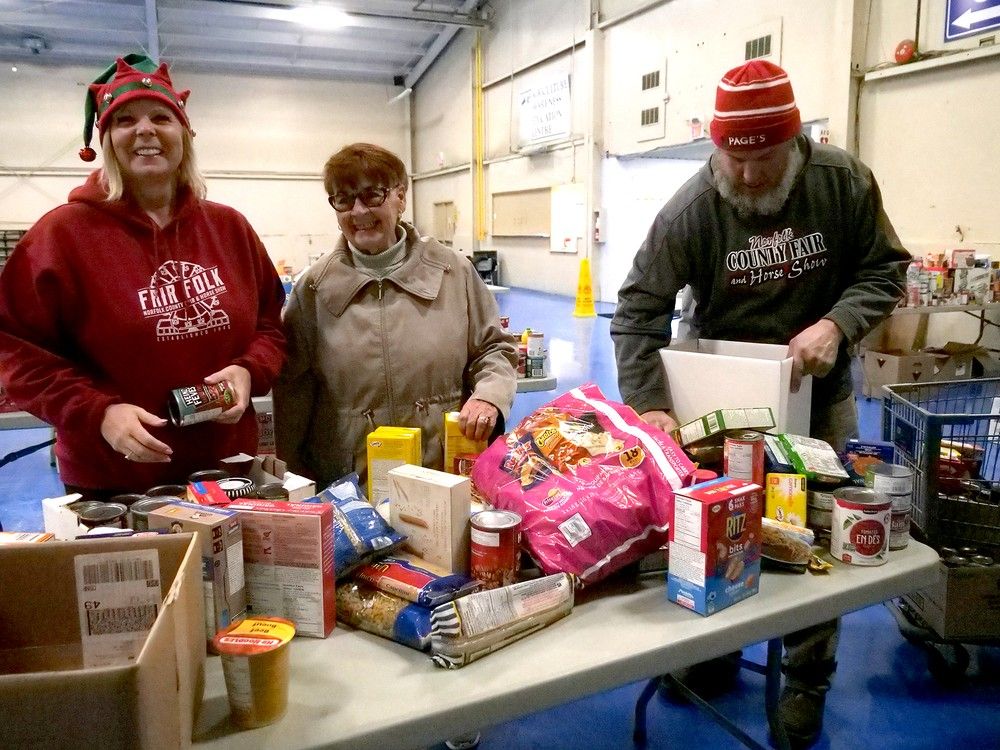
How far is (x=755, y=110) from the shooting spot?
5.55 feet

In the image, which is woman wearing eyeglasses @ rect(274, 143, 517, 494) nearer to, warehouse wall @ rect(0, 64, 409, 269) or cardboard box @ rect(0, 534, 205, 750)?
cardboard box @ rect(0, 534, 205, 750)

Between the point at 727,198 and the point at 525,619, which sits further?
the point at 727,198

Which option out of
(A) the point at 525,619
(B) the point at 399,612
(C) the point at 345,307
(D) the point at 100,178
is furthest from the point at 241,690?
(D) the point at 100,178

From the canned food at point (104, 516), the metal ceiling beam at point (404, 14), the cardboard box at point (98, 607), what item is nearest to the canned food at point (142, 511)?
the canned food at point (104, 516)

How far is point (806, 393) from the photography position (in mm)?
1771

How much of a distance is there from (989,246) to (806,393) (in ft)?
17.1

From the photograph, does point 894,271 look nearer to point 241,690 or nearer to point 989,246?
point 241,690

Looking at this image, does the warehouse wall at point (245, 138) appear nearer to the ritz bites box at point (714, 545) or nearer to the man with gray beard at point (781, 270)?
the man with gray beard at point (781, 270)

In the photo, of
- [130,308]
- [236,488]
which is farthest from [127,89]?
[236,488]

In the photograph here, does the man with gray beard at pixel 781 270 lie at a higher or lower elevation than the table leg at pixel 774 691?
higher

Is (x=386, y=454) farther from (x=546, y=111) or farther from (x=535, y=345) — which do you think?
(x=546, y=111)

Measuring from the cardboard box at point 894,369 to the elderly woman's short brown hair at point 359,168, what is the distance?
482cm

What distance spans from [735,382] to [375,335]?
0.86 meters

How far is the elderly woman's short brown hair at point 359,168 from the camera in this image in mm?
1779
